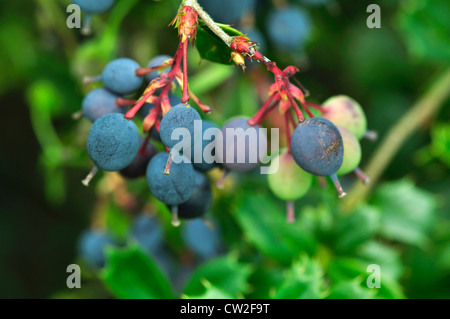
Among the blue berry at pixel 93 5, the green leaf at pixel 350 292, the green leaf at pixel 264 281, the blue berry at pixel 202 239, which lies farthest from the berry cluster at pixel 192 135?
the blue berry at pixel 202 239

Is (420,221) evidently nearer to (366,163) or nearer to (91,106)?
(366,163)

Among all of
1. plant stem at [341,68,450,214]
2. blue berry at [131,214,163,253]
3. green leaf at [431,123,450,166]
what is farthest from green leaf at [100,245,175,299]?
green leaf at [431,123,450,166]

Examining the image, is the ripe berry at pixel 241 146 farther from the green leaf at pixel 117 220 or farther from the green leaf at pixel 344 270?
the green leaf at pixel 117 220

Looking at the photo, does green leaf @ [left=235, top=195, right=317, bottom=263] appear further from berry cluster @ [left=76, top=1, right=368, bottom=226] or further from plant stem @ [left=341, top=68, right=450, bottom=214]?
berry cluster @ [left=76, top=1, right=368, bottom=226]

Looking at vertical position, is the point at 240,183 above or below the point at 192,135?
above

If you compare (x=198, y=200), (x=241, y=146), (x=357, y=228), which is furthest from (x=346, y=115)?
(x=357, y=228)

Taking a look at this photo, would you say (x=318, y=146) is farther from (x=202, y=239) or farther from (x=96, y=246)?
(x=96, y=246)

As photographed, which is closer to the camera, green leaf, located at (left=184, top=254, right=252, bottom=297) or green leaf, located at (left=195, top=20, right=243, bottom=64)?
green leaf, located at (left=195, top=20, right=243, bottom=64)
